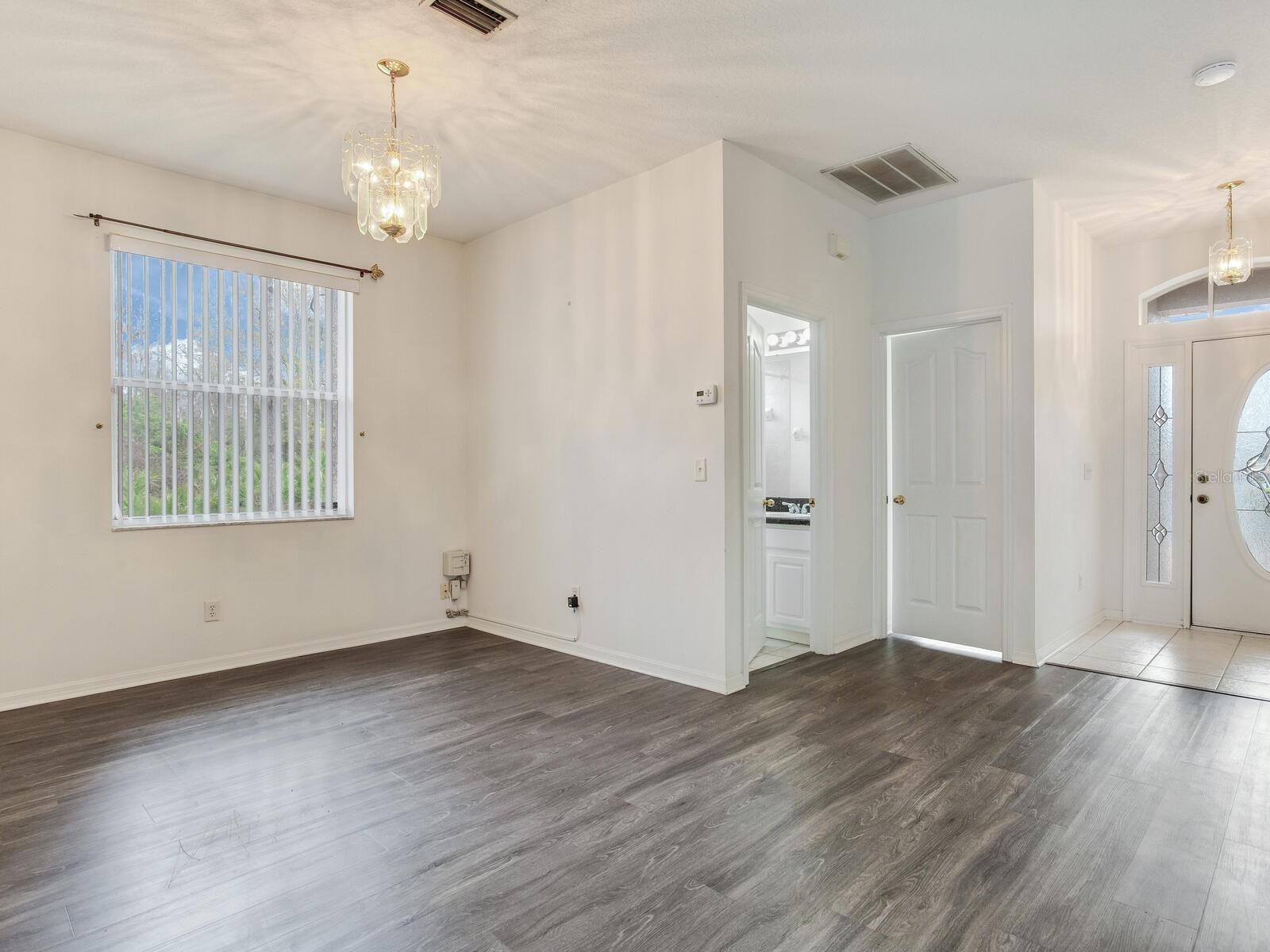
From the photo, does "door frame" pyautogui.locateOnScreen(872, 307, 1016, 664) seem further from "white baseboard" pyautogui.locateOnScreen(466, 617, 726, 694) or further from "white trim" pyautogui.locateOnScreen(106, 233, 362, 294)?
"white trim" pyautogui.locateOnScreen(106, 233, 362, 294)

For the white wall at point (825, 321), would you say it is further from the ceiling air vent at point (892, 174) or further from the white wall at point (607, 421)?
the ceiling air vent at point (892, 174)

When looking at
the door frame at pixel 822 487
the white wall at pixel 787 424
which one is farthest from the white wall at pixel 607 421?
the white wall at pixel 787 424

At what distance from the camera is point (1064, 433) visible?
4680 mm

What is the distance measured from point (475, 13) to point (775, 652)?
373 cm

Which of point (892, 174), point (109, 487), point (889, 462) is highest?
point (892, 174)

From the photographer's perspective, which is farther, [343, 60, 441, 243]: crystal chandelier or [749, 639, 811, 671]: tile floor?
[749, 639, 811, 671]: tile floor

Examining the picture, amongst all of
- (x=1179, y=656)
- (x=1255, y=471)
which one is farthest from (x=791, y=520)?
(x=1255, y=471)

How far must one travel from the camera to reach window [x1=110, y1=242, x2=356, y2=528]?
13.1ft

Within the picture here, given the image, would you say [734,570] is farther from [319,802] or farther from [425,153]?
[425,153]

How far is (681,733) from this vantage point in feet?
10.4

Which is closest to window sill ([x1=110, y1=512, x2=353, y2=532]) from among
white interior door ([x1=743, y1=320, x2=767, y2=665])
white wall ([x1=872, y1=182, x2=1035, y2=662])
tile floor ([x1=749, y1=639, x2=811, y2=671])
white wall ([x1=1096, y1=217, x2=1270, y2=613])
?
white interior door ([x1=743, y1=320, x2=767, y2=665])

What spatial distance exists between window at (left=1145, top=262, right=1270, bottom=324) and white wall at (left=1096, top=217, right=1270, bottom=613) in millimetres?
144

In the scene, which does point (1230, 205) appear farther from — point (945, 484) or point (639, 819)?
point (639, 819)

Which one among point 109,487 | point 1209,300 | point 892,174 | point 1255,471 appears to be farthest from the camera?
point 1209,300
